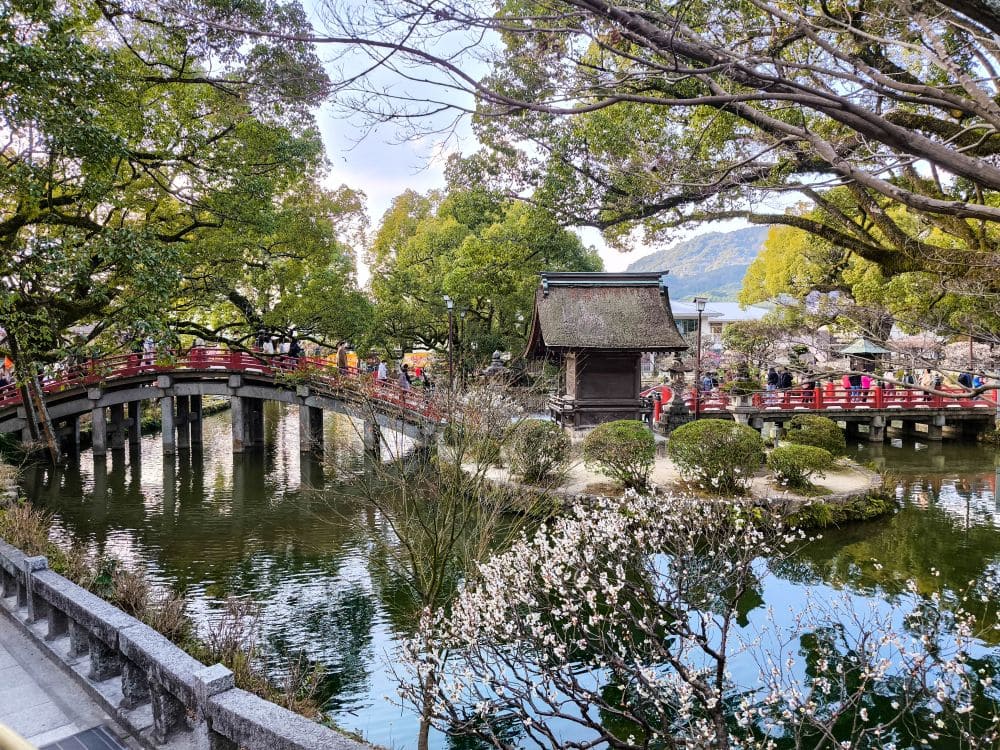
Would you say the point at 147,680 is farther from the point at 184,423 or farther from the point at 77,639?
the point at 184,423

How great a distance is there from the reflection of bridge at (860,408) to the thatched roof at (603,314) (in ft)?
14.9

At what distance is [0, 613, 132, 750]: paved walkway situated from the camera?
12.6 feet

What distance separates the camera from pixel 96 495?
16.3 meters

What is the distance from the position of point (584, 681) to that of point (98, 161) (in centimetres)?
897

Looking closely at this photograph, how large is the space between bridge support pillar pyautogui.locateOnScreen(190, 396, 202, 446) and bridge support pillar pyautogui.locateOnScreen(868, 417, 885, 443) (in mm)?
25478

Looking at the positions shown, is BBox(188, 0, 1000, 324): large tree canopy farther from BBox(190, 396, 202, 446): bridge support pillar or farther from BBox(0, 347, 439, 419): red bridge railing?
BBox(190, 396, 202, 446): bridge support pillar

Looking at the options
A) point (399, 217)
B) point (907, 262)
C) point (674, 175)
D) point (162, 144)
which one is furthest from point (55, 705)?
point (399, 217)

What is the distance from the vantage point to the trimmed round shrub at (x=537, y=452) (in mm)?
13859

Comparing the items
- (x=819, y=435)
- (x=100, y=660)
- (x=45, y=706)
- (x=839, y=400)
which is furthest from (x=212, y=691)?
(x=839, y=400)

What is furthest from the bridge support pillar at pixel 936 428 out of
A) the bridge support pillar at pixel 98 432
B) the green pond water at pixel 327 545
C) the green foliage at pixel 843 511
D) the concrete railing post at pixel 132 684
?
the bridge support pillar at pixel 98 432

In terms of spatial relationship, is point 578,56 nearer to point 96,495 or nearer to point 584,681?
point 584,681

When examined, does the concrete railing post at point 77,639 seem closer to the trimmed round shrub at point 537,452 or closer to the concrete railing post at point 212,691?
the concrete railing post at point 212,691

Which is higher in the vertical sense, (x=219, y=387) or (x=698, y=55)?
(x=698, y=55)

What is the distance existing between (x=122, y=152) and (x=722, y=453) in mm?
11862
